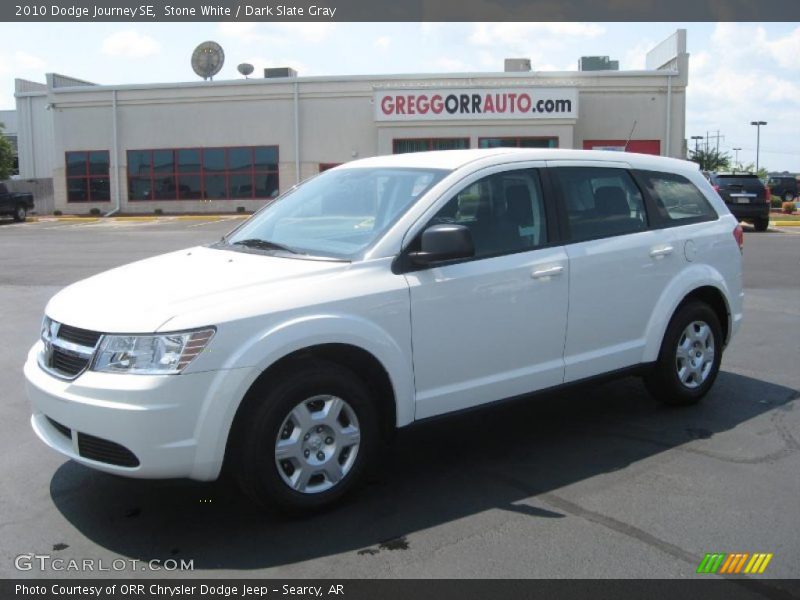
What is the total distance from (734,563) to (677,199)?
3.10m

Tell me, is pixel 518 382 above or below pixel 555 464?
above

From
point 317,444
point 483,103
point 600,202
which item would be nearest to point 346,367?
point 317,444

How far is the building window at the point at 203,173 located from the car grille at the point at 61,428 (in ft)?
107

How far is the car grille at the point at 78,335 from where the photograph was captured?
3883 millimetres

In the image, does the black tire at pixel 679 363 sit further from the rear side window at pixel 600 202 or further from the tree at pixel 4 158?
the tree at pixel 4 158

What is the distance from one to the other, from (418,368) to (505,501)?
0.84 meters

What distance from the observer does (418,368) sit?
173 inches

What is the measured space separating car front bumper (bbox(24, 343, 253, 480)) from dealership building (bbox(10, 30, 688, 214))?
30.7 m

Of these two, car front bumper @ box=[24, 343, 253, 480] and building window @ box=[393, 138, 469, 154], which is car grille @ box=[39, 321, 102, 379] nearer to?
car front bumper @ box=[24, 343, 253, 480]

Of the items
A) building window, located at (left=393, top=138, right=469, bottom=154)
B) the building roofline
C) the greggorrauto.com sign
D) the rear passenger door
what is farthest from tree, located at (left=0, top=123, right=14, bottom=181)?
the rear passenger door

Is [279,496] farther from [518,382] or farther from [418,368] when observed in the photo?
[518,382]

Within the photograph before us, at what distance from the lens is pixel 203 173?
37156 mm
